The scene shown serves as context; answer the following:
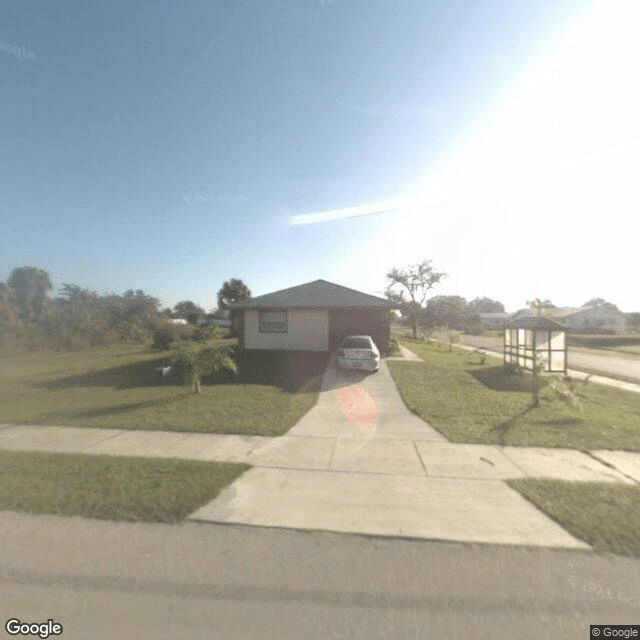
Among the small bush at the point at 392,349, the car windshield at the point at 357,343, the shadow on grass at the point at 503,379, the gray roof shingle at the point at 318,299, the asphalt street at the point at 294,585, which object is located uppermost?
the gray roof shingle at the point at 318,299

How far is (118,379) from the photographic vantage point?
11.1 m

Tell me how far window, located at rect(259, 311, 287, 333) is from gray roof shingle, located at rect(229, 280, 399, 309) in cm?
56

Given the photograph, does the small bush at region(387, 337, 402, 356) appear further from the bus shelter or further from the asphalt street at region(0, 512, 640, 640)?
the asphalt street at region(0, 512, 640, 640)

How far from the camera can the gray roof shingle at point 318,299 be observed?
1434cm

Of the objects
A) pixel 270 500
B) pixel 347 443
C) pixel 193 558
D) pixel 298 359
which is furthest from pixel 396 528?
pixel 298 359

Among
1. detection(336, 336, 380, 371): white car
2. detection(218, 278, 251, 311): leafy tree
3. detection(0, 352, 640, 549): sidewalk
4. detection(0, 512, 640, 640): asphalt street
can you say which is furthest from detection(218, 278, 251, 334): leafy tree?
detection(0, 512, 640, 640): asphalt street

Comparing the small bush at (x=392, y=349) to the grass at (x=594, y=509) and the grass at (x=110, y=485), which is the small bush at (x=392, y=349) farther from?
the grass at (x=110, y=485)

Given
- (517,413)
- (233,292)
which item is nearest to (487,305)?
(233,292)

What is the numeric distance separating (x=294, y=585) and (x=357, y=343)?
31.6 feet

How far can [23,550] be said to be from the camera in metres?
2.55

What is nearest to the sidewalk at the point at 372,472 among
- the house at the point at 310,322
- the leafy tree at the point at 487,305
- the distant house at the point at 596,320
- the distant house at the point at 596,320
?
the house at the point at 310,322

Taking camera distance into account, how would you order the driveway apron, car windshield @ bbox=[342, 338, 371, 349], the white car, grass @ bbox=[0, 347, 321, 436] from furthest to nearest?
car windshield @ bbox=[342, 338, 371, 349], the white car, grass @ bbox=[0, 347, 321, 436], the driveway apron

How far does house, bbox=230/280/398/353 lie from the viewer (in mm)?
14859

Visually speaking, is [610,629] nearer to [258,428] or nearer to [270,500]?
[270,500]
